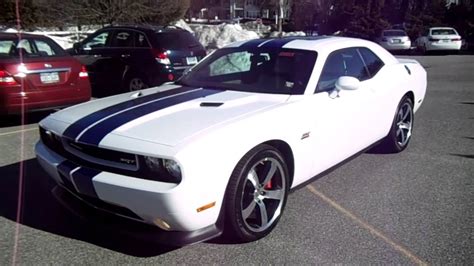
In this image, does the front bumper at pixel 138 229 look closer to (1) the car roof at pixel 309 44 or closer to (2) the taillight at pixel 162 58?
(1) the car roof at pixel 309 44

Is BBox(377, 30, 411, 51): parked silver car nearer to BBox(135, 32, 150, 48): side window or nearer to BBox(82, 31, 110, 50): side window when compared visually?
BBox(82, 31, 110, 50): side window

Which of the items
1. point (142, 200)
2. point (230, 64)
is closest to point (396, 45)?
point (230, 64)

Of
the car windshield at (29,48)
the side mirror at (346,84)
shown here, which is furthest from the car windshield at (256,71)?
the car windshield at (29,48)

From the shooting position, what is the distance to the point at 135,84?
979cm

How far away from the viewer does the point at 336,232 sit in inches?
141

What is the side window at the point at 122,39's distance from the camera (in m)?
9.85

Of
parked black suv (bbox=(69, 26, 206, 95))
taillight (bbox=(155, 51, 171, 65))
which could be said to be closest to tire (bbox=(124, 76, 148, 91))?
parked black suv (bbox=(69, 26, 206, 95))

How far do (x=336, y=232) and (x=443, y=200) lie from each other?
1.24m

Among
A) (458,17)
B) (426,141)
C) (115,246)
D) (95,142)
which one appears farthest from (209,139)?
(458,17)

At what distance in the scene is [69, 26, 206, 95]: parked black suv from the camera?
9.33 m

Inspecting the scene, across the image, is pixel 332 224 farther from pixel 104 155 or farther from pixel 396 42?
pixel 396 42

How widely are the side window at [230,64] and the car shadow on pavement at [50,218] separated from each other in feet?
6.52

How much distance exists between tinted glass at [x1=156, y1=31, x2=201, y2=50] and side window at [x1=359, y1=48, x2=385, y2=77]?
5.08m

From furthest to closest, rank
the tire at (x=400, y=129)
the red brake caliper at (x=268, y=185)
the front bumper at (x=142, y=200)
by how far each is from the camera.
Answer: the tire at (x=400, y=129), the red brake caliper at (x=268, y=185), the front bumper at (x=142, y=200)
